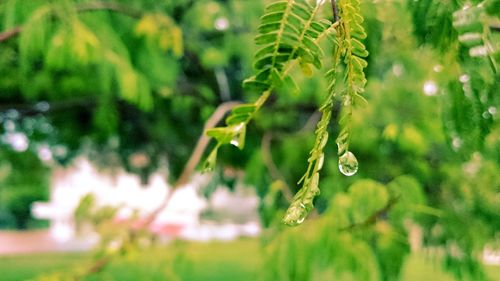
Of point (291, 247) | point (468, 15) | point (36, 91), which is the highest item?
point (468, 15)

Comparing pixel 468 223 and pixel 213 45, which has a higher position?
pixel 213 45

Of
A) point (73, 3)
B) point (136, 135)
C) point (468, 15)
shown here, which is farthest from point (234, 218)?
point (468, 15)

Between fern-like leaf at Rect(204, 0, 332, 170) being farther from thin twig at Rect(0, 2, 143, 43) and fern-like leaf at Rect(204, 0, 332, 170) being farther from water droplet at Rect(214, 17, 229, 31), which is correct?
water droplet at Rect(214, 17, 229, 31)

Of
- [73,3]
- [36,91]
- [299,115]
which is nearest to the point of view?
[73,3]

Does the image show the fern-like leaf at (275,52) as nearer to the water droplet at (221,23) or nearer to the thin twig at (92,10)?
the thin twig at (92,10)

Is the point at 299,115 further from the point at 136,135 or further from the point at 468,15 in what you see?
the point at 468,15

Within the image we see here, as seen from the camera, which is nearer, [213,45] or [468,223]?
[468,223]

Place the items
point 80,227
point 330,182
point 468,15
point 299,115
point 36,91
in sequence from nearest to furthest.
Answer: point 468,15 → point 80,227 → point 330,182 → point 36,91 → point 299,115

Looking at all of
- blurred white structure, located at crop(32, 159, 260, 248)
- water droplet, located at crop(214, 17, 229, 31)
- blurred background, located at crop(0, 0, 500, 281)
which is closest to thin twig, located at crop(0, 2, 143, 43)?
blurred background, located at crop(0, 0, 500, 281)
